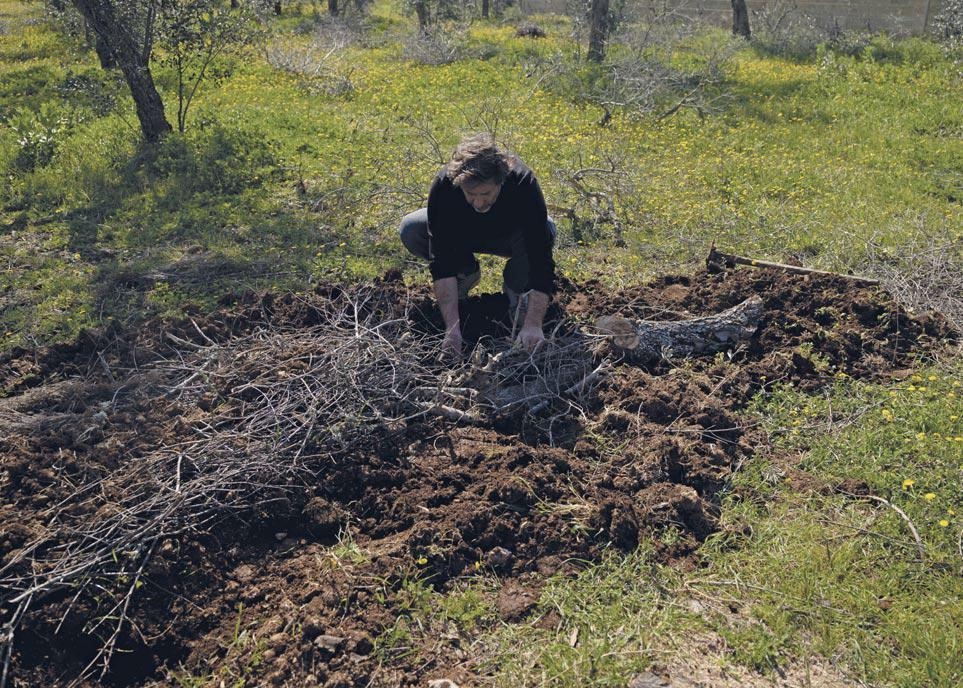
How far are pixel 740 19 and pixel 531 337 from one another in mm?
15371

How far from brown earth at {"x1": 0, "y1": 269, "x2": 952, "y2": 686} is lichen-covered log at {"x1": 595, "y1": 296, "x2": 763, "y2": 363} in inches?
3.5

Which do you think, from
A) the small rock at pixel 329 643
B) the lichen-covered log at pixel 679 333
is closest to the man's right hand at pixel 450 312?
the lichen-covered log at pixel 679 333

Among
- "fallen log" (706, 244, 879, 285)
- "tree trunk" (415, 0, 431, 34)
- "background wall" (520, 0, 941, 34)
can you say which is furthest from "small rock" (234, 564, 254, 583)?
"tree trunk" (415, 0, 431, 34)

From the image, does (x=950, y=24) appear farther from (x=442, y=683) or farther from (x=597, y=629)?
(x=442, y=683)

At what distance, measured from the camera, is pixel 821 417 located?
3951 mm

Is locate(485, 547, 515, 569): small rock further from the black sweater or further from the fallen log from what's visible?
the fallen log

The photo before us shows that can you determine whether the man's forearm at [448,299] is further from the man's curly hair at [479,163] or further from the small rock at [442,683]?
the small rock at [442,683]

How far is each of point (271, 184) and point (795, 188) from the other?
15.7 feet

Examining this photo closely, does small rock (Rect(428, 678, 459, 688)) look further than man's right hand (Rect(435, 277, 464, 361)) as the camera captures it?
No

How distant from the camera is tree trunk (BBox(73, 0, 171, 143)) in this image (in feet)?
26.5

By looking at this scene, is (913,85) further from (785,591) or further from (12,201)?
(12,201)

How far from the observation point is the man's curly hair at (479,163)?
3.63 metres

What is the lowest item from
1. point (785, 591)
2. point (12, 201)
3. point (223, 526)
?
point (785, 591)

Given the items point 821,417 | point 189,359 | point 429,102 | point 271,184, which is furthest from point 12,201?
A: point 821,417
